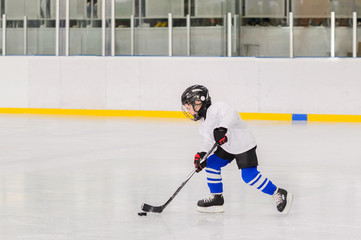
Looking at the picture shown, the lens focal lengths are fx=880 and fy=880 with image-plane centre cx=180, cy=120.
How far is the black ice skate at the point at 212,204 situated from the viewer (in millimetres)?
5672

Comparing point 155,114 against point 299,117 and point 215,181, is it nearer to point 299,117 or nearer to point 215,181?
point 299,117

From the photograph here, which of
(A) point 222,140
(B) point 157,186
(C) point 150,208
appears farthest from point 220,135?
(B) point 157,186

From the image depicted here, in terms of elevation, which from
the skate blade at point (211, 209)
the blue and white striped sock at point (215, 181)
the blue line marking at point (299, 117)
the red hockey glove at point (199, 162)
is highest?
the red hockey glove at point (199, 162)

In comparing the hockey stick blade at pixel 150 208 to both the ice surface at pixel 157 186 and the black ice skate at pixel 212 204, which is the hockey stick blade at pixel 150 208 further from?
the black ice skate at pixel 212 204

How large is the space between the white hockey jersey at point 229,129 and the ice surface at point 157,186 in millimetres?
435

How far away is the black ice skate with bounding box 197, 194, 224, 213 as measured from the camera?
5.67m

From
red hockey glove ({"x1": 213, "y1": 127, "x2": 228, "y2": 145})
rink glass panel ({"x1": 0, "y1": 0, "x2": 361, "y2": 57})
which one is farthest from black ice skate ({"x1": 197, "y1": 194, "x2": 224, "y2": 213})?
rink glass panel ({"x1": 0, "y1": 0, "x2": 361, "y2": 57})

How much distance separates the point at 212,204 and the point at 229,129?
532 millimetres

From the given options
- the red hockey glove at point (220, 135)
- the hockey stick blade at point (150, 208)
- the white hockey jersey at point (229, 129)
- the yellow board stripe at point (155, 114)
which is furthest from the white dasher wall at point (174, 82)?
the red hockey glove at point (220, 135)

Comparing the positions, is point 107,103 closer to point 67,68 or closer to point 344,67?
point 67,68

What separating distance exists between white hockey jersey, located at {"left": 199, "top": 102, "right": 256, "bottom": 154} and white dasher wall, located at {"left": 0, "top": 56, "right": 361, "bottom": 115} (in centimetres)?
911

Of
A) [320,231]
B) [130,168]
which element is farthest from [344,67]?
[320,231]

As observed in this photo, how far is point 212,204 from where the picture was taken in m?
5.69

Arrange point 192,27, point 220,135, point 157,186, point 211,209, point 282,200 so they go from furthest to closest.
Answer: point 192,27, point 157,186, point 211,209, point 282,200, point 220,135
